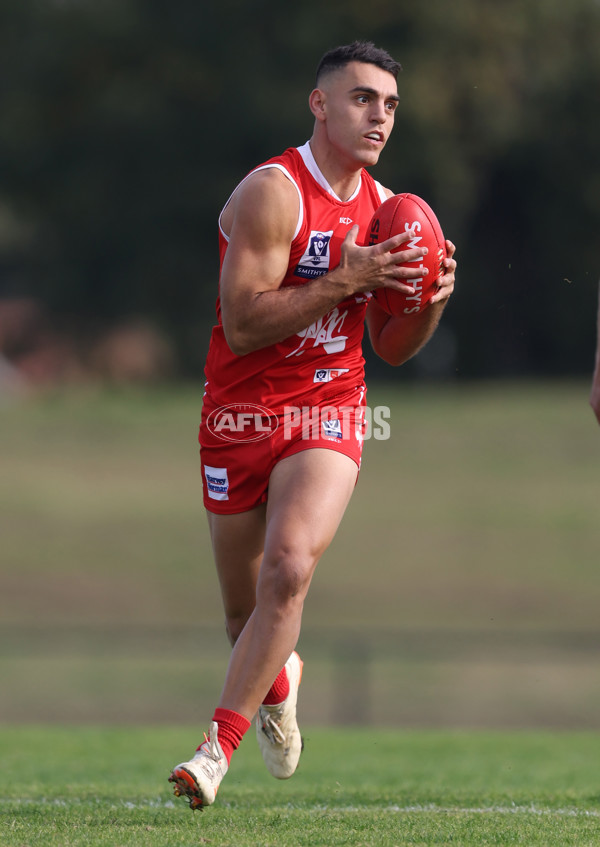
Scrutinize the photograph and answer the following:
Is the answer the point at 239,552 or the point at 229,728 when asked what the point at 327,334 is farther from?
the point at 229,728

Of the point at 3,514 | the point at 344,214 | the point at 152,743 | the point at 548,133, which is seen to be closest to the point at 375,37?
the point at 548,133

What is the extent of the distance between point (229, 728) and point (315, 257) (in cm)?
182

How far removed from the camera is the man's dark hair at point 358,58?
520 centimetres

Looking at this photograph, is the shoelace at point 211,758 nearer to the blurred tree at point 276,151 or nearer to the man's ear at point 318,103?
the man's ear at point 318,103

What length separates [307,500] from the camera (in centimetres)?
482

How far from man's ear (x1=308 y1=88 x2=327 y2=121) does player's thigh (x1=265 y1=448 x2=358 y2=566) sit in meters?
1.37

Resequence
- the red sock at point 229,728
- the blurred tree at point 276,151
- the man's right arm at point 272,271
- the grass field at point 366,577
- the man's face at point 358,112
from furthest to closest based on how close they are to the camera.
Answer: the blurred tree at point 276,151
the grass field at point 366,577
the man's face at point 358,112
the man's right arm at point 272,271
the red sock at point 229,728

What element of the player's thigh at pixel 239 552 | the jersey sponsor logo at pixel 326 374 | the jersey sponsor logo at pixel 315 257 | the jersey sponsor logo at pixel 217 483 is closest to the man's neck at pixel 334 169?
the jersey sponsor logo at pixel 315 257

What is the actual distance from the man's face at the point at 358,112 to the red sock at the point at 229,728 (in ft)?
7.24

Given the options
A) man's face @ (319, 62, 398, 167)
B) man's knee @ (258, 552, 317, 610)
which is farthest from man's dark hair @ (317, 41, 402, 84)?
man's knee @ (258, 552, 317, 610)

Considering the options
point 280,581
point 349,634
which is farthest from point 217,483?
point 349,634

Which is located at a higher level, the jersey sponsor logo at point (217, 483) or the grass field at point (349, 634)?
the jersey sponsor logo at point (217, 483)

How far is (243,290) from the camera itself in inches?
194

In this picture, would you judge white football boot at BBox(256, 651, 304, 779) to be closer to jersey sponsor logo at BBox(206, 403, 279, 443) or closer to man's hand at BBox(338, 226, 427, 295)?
jersey sponsor logo at BBox(206, 403, 279, 443)
